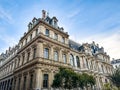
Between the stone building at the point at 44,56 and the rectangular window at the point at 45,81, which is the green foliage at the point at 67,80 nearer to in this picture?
the rectangular window at the point at 45,81

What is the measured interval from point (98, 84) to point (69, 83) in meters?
17.9

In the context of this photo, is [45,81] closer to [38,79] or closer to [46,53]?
[38,79]

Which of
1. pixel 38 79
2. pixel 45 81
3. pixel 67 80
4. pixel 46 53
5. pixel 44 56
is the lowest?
pixel 45 81

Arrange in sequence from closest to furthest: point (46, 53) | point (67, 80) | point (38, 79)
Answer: point (67, 80) < point (38, 79) < point (46, 53)

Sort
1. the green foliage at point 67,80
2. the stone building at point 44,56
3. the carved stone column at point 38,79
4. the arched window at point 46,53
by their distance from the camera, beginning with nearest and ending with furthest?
1. the green foliage at point 67,80
2. the carved stone column at point 38,79
3. the stone building at point 44,56
4. the arched window at point 46,53

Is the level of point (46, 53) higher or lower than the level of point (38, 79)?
higher

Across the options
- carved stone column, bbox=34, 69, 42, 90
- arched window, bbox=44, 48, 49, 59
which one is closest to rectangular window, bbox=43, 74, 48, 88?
carved stone column, bbox=34, 69, 42, 90

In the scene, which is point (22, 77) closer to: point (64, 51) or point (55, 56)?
point (55, 56)

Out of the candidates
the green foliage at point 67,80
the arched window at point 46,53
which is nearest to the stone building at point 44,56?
the arched window at point 46,53

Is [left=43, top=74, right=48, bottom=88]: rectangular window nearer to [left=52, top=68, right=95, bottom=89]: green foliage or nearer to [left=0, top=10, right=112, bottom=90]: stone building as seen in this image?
[left=0, top=10, right=112, bottom=90]: stone building

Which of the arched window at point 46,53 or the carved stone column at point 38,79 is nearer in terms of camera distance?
the carved stone column at point 38,79

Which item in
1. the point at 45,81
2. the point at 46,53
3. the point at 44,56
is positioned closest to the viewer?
the point at 45,81

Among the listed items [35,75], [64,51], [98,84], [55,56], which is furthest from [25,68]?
[98,84]

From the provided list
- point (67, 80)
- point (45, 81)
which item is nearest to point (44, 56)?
point (45, 81)
